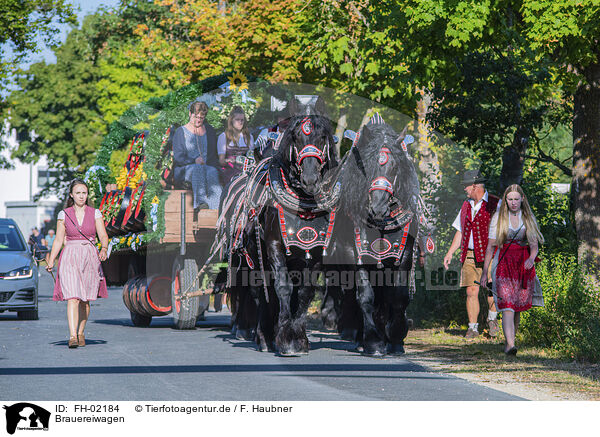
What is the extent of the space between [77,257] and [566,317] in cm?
534

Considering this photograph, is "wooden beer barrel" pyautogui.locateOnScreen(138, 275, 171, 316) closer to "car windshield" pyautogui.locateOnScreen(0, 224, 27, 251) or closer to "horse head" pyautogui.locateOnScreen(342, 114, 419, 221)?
"car windshield" pyautogui.locateOnScreen(0, 224, 27, 251)

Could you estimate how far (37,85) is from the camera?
183ft

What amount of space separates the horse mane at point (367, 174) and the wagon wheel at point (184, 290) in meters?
3.59

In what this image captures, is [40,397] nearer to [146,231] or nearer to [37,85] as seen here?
[146,231]

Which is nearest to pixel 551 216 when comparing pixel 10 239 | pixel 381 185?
pixel 381 185

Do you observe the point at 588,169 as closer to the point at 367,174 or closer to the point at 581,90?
the point at 581,90

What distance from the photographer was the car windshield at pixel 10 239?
17.3 meters

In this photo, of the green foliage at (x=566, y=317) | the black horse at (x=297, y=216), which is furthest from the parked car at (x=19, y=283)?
the green foliage at (x=566, y=317)

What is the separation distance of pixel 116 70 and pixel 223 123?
32048 mm

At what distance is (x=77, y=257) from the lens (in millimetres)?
11320

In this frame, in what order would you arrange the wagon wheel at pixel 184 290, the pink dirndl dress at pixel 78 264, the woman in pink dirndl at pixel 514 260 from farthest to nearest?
the wagon wheel at pixel 184 290 → the pink dirndl dress at pixel 78 264 → the woman in pink dirndl at pixel 514 260

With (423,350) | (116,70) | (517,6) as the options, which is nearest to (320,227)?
(423,350)

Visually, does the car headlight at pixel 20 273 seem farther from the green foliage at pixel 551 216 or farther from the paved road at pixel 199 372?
the green foliage at pixel 551 216

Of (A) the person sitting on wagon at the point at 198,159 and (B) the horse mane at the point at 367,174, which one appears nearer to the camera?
(B) the horse mane at the point at 367,174
